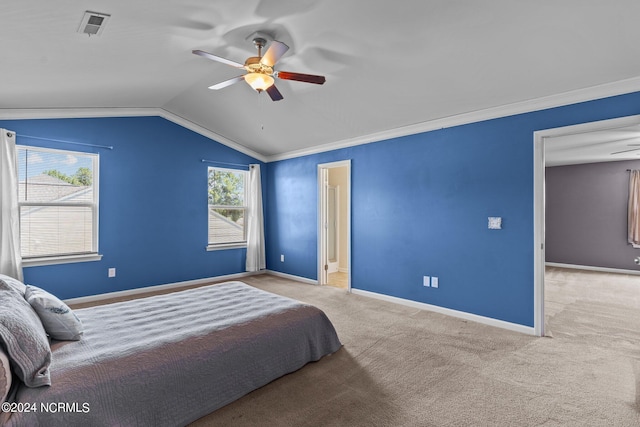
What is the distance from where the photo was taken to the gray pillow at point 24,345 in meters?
1.58

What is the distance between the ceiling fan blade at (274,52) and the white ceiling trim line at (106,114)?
3178 mm

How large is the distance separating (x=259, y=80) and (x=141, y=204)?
10.8 feet

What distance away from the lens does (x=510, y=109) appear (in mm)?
3520

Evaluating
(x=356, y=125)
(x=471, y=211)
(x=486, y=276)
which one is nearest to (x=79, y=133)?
(x=356, y=125)

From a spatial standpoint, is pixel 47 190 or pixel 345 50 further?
pixel 47 190

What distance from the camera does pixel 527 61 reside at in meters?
2.86

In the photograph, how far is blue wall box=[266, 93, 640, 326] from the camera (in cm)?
345

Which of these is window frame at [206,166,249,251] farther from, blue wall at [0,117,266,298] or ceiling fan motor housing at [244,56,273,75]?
ceiling fan motor housing at [244,56,273,75]

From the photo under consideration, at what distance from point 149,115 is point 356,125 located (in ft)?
10.3

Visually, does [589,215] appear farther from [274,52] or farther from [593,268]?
[274,52]

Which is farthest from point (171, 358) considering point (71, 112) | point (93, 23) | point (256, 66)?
point (71, 112)

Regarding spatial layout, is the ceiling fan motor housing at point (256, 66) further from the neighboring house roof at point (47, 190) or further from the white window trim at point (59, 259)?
the white window trim at point (59, 259)

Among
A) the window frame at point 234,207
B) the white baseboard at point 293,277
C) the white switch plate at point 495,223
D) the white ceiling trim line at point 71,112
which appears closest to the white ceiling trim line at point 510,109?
the white switch plate at point 495,223

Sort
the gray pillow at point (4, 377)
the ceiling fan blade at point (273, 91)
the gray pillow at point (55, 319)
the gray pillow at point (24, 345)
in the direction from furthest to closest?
1. the ceiling fan blade at point (273, 91)
2. the gray pillow at point (55, 319)
3. the gray pillow at point (24, 345)
4. the gray pillow at point (4, 377)
